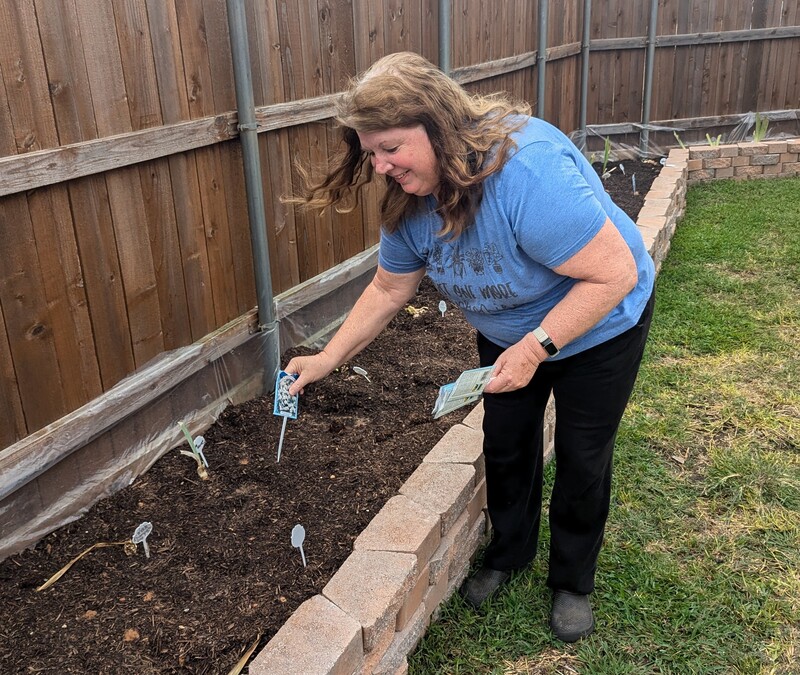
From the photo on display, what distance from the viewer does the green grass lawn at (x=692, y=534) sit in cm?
261

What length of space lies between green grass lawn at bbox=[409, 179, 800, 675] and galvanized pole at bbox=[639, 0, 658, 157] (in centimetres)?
484

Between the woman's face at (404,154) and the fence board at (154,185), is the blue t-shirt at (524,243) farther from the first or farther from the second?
the fence board at (154,185)

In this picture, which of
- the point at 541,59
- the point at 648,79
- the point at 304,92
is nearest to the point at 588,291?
the point at 304,92

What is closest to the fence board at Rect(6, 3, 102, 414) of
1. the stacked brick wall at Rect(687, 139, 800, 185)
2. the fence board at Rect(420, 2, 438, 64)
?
the fence board at Rect(420, 2, 438, 64)

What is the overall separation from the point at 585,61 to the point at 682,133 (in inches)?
68.9

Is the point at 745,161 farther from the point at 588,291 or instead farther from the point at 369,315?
the point at 588,291

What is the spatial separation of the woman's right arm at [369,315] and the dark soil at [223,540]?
0.61m

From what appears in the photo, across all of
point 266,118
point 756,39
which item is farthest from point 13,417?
point 756,39

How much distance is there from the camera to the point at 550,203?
6.51 feet

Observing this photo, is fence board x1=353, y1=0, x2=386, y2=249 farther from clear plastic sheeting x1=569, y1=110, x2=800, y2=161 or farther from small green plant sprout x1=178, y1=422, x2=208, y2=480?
clear plastic sheeting x1=569, y1=110, x2=800, y2=161

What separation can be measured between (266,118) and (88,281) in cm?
121

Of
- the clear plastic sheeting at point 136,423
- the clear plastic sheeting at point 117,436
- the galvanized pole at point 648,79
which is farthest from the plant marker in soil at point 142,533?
the galvanized pole at point 648,79

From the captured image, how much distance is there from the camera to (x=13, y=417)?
2.58 metres

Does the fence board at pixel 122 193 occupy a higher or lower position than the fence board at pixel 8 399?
higher
